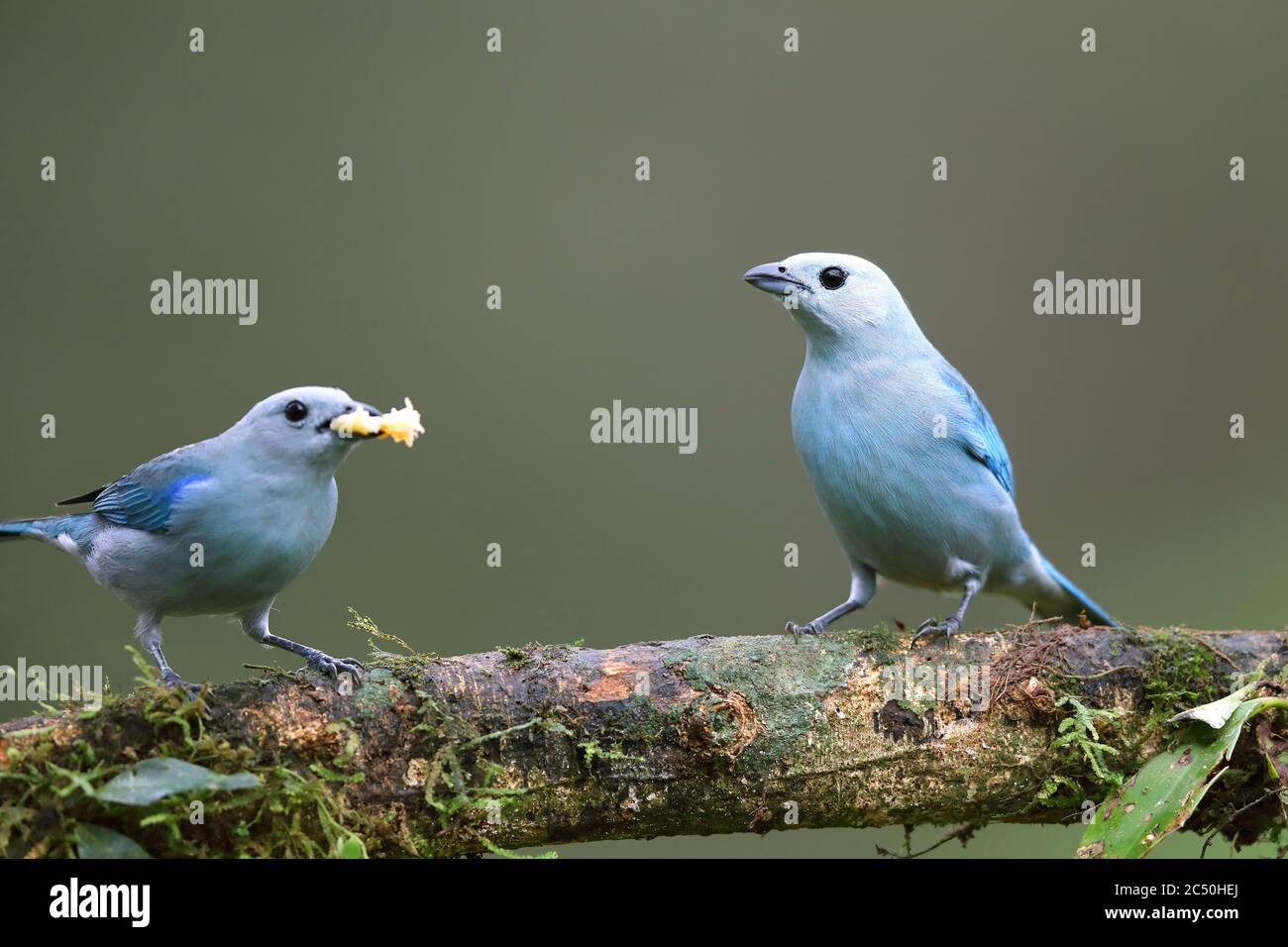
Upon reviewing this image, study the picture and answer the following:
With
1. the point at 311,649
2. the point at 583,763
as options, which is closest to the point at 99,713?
the point at 311,649

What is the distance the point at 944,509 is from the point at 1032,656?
2.77 feet

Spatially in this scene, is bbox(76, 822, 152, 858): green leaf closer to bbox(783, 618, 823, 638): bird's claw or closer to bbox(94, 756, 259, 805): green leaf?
bbox(94, 756, 259, 805): green leaf

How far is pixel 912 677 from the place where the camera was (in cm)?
357

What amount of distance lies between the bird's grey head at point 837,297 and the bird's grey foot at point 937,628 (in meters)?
1.12

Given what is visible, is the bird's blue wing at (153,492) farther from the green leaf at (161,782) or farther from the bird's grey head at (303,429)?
the green leaf at (161,782)

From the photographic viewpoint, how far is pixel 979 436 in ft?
14.8

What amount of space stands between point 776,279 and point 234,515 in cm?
217

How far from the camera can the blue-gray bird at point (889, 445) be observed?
4391mm

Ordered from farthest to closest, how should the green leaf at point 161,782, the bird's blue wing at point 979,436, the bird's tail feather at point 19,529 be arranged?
1. the bird's blue wing at point 979,436
2. the bird's tail feather at point 19,529
3. the green leaf at point 161,782

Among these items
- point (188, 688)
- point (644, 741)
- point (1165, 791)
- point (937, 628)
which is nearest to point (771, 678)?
point (644, 741)

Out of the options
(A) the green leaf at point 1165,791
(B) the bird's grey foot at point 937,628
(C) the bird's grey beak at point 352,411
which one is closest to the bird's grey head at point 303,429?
(C) the bird's grey beak at point 352,411

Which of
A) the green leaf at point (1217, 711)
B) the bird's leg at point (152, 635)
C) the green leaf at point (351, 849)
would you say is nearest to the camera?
the green leaf at point (351, 849)

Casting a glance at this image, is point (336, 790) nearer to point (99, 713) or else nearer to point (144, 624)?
point (99, 713)
